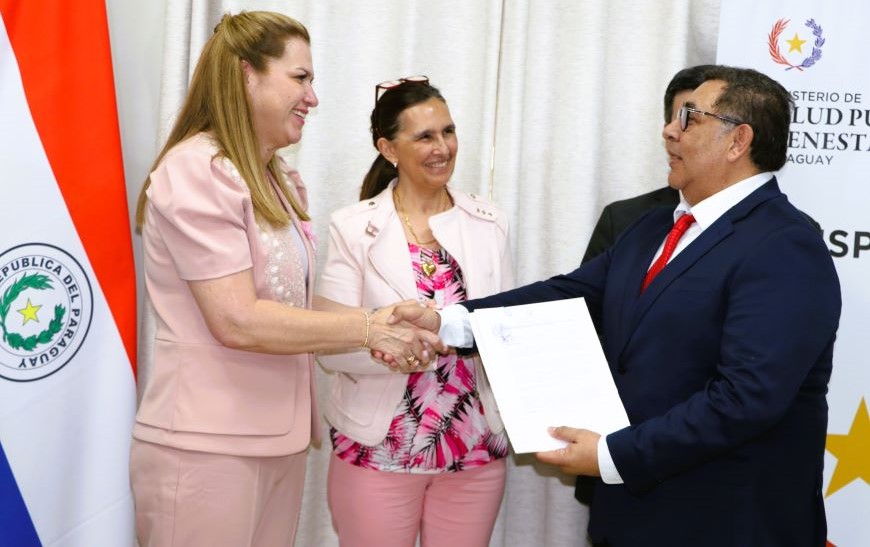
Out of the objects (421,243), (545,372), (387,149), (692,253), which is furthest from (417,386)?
(692,253)

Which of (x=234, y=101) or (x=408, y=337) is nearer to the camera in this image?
(x=234, y=101)

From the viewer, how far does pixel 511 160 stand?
136 inches

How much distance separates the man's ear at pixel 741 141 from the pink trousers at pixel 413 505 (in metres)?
1.27

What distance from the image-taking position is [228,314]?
198cm

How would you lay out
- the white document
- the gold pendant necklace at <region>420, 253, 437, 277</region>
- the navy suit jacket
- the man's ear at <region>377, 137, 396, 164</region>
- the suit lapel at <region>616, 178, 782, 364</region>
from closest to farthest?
1. the navy suit jacket
2. the suit lapel at <region>616, 178, 782, 364</region>
3. the white document
4. the gold pendant necklace at <region>420, 253, 437, 277</region>
5. the man's ear at <region>377, 137, 396, 164</region>

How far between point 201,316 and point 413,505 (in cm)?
102

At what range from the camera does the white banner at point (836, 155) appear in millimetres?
2979

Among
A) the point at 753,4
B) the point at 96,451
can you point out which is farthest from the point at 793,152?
the point at 96,451

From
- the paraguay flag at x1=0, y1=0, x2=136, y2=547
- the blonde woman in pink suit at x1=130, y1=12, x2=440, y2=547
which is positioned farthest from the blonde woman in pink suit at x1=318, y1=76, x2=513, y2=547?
the paraguay flag at x1=0, y1=0, x2=136, y2=547

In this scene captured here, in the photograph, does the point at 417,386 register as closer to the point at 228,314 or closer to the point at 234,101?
the point at 228,314

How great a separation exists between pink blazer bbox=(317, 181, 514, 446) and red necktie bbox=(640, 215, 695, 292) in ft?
2.41

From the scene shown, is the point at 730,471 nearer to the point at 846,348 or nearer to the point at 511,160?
the point at 846,348

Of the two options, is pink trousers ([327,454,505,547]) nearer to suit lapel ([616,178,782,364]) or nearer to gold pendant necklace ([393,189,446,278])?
gold pendant necklace ([393,189,446,278])

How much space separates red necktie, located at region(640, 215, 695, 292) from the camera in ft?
6.88
